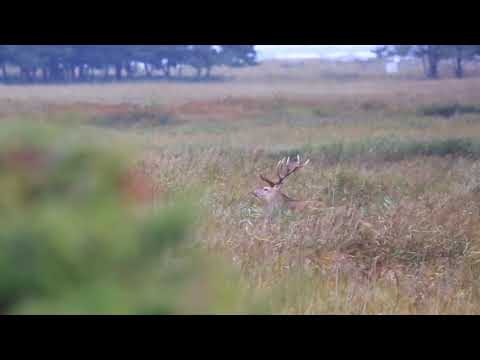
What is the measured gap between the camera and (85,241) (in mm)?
1295

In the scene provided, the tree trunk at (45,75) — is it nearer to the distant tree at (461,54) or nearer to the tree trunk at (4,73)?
the tree trunk at (4,73)

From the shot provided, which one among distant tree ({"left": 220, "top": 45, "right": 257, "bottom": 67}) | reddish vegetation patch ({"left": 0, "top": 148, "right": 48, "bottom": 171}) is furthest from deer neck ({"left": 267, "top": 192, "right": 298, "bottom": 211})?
reddish vegetation patch ({"left": 0, "top": 148, "right": 48, "bottom": 171})

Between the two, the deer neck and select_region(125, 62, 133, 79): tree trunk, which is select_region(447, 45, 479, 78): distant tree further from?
the deer neck

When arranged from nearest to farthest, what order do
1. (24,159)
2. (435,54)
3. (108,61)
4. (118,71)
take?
1. (24,159)
2. (108,61)
3. (118,71)
4. (435,54)

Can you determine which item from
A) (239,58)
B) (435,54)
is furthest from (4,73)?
(435,54)

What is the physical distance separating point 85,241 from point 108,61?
8775 mm

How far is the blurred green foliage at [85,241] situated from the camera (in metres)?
1.30

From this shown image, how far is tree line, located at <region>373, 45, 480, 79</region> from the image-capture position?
1257cm

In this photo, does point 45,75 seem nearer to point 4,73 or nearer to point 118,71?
point 4,73

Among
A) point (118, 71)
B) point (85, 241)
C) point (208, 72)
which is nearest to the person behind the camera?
point (85, 241)

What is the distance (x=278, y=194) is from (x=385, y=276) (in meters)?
2.50

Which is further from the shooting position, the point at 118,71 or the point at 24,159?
the point at 118,71

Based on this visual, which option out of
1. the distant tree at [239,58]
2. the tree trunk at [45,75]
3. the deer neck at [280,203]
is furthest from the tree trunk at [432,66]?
the tree trunk at [45,75]
